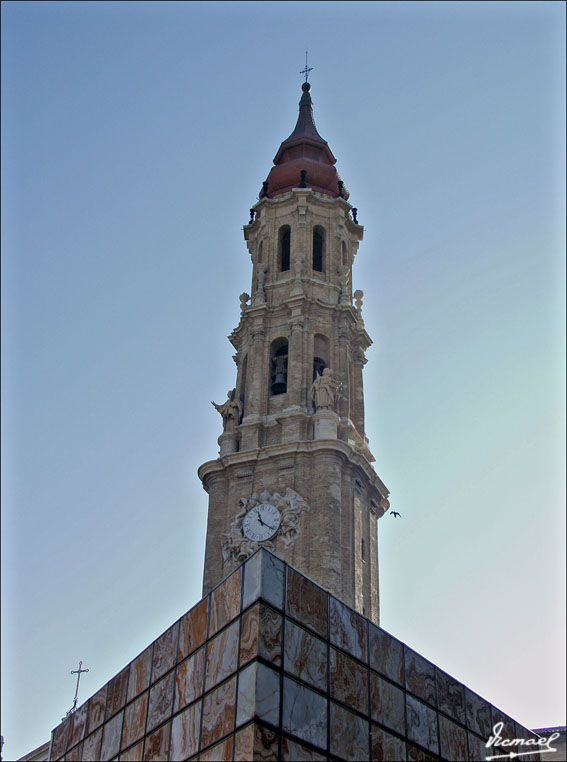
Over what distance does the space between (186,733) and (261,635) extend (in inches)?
151

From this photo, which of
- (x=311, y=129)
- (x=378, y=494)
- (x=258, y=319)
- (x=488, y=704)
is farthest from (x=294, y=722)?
(x=311, y=129)

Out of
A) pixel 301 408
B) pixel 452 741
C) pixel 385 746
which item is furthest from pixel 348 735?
pixel 301 408

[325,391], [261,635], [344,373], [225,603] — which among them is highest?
[344,373]

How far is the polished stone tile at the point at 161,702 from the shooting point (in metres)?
30.7

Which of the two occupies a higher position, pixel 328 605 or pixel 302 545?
pixel 302 545

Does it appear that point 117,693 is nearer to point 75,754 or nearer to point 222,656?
point 75,754

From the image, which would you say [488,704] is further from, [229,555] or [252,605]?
[229,555]

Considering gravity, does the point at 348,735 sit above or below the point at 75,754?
below

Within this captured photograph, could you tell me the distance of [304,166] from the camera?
65250 millimetres

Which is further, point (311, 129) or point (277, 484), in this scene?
point (311, 129)

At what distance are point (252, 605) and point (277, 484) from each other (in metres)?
22.8

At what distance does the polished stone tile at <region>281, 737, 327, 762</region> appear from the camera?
2692cm

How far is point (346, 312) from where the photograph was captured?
193 ft

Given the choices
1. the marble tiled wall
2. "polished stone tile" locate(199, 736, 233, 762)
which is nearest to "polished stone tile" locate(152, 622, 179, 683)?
the marble tiled wall
